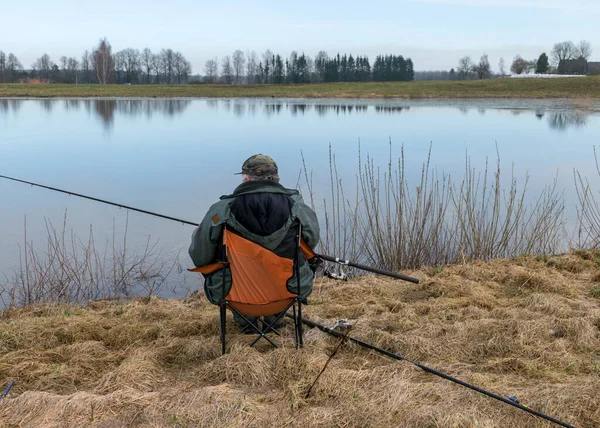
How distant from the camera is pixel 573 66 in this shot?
73062mm

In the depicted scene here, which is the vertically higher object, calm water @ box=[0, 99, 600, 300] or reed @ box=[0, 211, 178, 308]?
calm water @ box=[0, 99, 600, 300]

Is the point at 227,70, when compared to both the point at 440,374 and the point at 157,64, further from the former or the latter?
the point at 440,374

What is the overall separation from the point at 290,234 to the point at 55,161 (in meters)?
10.6

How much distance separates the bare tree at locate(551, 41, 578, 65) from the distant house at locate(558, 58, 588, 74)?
720cm

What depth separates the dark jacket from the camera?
2.92 metres

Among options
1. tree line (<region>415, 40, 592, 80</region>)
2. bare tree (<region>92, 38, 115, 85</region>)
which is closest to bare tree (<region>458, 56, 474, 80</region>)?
tree line (<region>415, 40, 592, 80</region>)

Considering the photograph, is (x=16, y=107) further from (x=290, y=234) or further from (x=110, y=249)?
(x=290, y=234)

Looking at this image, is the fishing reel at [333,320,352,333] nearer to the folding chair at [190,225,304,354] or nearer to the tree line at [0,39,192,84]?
the folding chair at [190,225,304,354]

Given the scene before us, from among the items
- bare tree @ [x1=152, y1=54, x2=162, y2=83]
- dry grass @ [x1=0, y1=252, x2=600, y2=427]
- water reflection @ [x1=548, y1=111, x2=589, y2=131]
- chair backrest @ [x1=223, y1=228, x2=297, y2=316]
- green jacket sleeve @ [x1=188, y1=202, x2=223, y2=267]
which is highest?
bare tree @ [x1=152, y1=54, x2=162, y2=83]

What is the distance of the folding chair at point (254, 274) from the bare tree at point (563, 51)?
8955 cm

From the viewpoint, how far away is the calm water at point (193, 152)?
8.04 metres

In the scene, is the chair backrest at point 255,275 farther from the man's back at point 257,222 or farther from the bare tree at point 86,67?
the bare tree at point 86,67

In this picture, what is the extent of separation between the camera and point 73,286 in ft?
18.6

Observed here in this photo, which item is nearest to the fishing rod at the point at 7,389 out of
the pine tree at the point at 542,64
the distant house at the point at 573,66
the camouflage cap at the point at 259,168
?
the camouflage cap at the point at 259,168
